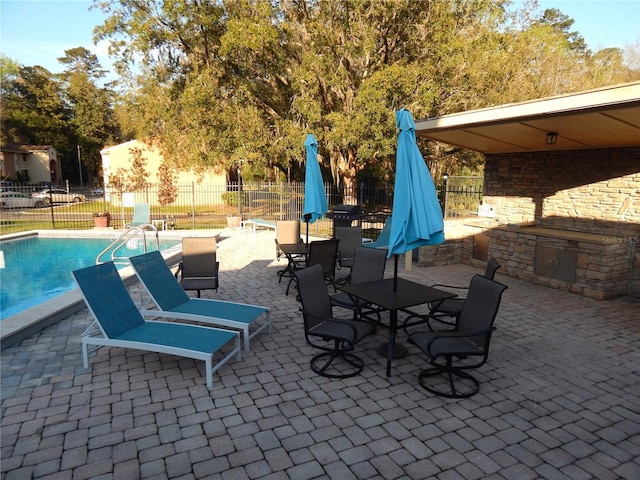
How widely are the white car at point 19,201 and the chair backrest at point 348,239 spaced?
21.9 metres

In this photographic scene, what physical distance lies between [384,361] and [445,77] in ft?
40.7

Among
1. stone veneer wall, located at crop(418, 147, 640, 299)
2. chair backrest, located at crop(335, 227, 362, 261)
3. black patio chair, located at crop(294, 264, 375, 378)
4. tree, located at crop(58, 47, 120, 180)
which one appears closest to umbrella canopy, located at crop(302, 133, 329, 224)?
chair backrest, located at crop(335, 227, 362, 261)

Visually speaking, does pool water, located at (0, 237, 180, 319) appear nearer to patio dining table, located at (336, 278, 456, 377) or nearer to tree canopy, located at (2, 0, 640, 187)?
tree canopy, located at (2, 0, 640, 187)

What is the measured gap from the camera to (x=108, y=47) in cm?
1548

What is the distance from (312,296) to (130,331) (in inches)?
82.2

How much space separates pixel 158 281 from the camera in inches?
212

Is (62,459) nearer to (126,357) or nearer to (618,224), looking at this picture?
(126,357)

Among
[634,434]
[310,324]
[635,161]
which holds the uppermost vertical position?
[635,161]

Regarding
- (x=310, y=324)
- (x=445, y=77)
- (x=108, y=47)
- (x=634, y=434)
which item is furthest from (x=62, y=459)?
(x=108, y=47)

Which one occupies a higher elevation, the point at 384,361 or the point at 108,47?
the point at 108,47

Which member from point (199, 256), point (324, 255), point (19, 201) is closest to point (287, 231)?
point (324, 255)

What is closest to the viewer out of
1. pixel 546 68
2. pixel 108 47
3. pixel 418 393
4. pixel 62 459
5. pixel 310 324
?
pixel 62 459

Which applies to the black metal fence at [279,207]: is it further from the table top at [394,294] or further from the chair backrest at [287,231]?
the table top at [394,294]

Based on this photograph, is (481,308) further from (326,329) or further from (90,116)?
(90,116)
